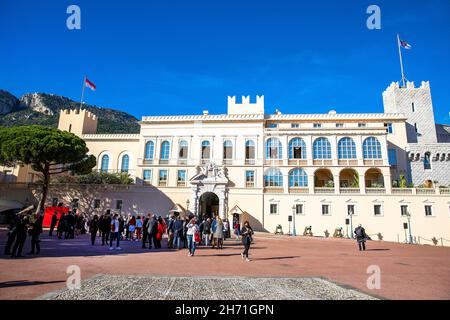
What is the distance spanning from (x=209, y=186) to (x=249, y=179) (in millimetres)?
5445

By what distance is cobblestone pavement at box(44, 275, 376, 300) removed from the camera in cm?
591

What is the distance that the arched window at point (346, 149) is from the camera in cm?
3544

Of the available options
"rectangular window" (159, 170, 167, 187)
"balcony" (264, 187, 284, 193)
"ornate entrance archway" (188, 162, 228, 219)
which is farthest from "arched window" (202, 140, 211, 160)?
"balcony" (264, 187, 284, 193)

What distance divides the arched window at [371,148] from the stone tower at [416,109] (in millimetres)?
A: 11615

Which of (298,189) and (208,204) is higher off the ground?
(298,189)

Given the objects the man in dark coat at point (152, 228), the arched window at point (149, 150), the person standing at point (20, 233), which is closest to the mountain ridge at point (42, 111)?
the arched window at point (149, 150)

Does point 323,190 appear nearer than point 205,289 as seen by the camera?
No

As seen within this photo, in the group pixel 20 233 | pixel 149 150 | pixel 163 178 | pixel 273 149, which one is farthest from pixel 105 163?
pixel 20 233

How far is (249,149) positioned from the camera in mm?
37219

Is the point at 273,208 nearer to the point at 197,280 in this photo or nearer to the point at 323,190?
the point at 323,190

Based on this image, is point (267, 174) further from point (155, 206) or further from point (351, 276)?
point (351, 276)

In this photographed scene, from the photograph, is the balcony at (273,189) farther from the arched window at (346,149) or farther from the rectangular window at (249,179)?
the arched window at (346,149)

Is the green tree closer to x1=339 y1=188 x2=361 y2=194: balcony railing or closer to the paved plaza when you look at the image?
the paved plaza
